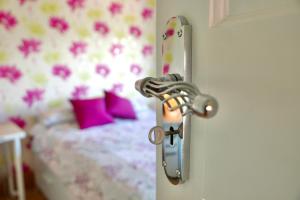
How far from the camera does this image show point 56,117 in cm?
249

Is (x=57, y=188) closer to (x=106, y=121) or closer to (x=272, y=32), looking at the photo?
(x=106, y=121)

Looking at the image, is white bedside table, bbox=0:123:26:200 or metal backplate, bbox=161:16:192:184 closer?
metal backplate, bbox=161:16:192:184

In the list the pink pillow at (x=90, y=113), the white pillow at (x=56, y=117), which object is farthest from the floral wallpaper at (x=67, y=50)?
the pink pillow at (x=90, y=113)

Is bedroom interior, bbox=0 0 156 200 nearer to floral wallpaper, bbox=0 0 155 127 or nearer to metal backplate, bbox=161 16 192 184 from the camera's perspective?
floral wallpaper, bbox=0 0 155 127

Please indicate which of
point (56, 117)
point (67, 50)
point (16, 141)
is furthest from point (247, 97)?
point (67, 50)

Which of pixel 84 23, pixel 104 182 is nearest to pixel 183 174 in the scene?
pixel 104 182

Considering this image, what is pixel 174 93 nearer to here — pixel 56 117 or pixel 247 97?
pixel 247 97

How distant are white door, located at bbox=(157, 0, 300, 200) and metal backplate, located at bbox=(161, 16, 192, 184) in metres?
0.01

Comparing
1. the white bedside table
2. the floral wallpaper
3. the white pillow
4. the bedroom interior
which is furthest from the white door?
the floral wallpaper

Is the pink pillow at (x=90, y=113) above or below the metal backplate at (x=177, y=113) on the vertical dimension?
below

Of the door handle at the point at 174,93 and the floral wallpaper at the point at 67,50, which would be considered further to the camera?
the floral wallpaper at the point at 67,50

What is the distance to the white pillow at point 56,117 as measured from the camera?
2453 millimetres

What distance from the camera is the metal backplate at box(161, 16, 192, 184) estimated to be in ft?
1.78

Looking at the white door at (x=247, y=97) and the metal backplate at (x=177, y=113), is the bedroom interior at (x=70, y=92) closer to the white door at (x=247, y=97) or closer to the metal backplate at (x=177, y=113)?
the metal backplate at (x=177, y=113)
